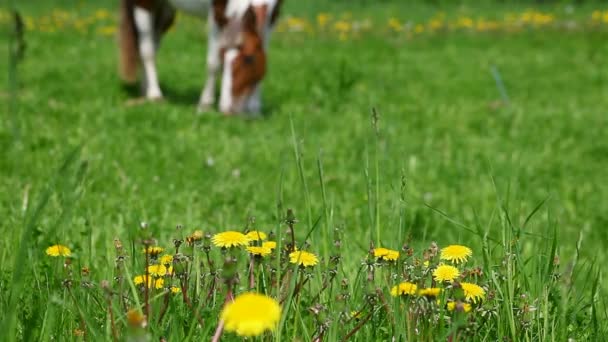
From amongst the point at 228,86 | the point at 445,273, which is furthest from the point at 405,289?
the point at 228,86

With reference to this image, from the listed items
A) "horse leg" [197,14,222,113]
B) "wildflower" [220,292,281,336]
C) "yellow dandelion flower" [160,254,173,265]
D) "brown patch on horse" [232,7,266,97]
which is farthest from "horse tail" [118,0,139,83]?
"wildflower" [220,292,281,336]

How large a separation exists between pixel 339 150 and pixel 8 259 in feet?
11.1

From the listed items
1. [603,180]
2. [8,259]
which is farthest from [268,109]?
[8,259]

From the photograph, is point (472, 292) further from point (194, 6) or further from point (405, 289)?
point (194, 6)

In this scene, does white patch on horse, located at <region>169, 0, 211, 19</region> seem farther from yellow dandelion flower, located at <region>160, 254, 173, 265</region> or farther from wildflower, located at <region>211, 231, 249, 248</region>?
wildflower, located at <region>211, 231, 249, 248</region>

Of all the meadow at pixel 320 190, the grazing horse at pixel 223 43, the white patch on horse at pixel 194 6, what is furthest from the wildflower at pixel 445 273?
Answer: the white patch on horse at pixel 194 6

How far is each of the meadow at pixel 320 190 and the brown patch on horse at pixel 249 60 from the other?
357mm

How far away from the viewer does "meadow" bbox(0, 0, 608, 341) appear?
1804 mm

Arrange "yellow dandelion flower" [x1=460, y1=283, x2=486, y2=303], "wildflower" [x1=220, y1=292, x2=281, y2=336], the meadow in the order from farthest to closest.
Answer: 1. the meadow
2. "yellow dandelion flower" [x1=460, y1=283, x2=486, y2=303]
3. "wildflower" [x1=220, y1=292, x2=281, y2=336]

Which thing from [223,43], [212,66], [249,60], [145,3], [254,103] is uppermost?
[145,3]

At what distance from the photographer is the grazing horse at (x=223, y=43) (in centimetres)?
703

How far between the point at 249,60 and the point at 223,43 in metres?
0.38

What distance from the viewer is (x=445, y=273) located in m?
1.76

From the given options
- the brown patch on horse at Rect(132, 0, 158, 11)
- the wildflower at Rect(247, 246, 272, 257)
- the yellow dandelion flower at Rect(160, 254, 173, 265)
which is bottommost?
the yellow dandelion flower at Rect(160, 254, 173, 265)
